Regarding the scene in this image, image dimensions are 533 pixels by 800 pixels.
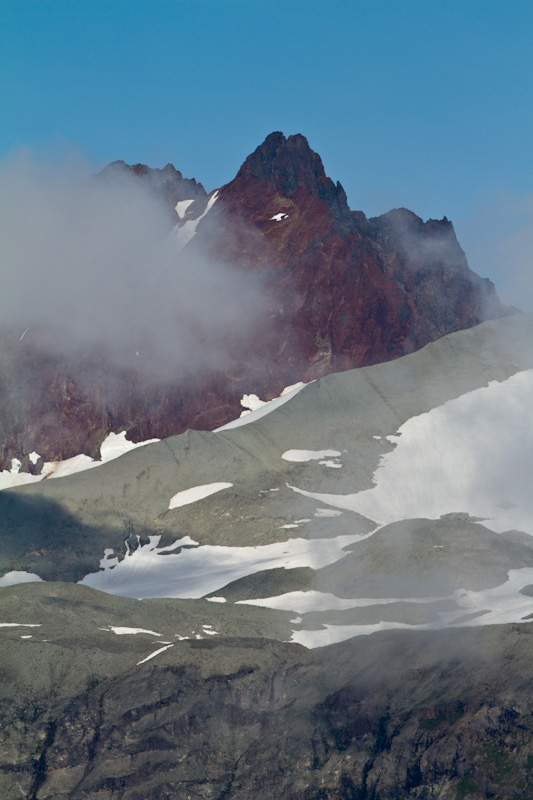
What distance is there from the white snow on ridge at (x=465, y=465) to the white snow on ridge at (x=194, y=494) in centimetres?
1189

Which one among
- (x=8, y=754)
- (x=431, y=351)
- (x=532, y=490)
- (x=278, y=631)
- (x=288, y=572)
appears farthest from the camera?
(x=431, y=351)

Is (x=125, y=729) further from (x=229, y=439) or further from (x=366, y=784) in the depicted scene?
(x=229, y=439)

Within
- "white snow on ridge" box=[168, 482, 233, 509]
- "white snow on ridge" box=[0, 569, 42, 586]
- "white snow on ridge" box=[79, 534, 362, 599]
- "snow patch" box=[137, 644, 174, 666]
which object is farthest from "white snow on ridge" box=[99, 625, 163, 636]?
"white snow on ridge" box=[168, 482, 233, 509]

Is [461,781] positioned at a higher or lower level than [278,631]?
lower

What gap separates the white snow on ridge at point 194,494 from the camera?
145 metres

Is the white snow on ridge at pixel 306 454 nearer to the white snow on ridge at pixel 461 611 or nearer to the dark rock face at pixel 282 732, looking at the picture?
the white snow on ridge at pixel 461 611

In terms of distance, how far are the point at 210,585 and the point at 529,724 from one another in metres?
52.1

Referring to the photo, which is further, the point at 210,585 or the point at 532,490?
the point at 532,490

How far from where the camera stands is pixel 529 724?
2766 inches

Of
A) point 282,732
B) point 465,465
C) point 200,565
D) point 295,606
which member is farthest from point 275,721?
point 465,465

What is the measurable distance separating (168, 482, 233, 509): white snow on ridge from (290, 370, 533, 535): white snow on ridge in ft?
39.0

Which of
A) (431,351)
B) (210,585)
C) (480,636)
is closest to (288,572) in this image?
(210,585)

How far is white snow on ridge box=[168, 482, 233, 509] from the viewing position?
475ft

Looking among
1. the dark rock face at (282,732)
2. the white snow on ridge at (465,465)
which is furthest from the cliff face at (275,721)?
the white snow on ridge at (465,465)
